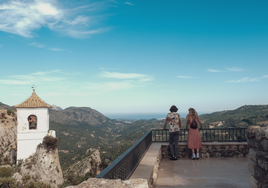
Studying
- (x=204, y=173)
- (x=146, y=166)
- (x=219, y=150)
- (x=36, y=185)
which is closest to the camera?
(x=146, y=166)

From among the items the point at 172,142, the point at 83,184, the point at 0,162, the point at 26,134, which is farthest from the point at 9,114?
the point at 83,184

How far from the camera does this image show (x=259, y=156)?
3.15 m

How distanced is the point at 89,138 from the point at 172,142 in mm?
104135

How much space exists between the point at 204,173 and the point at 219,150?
2.16 m

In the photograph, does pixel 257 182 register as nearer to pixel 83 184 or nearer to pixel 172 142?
pixel 83 184

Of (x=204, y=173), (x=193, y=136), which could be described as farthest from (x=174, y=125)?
(x=204, y=173)

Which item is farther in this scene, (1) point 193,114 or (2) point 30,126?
(2) point 30,126

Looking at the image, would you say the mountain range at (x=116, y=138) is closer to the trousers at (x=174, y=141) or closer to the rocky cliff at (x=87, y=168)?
the rocky cliff at (x=87, y=168)

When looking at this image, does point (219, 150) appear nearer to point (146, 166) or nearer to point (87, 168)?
point (146, 166)

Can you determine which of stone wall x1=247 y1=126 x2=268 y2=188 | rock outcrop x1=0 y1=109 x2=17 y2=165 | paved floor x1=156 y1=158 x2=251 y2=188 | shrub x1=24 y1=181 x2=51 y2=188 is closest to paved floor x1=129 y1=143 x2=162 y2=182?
paved floor x1=156 y1=158 x2=251 y2=188

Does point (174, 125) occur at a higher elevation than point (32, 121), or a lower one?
higher

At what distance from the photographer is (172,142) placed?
21.7 feet

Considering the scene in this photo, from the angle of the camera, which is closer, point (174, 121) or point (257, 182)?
point (257, 182)

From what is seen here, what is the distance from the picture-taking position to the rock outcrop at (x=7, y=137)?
105ft
